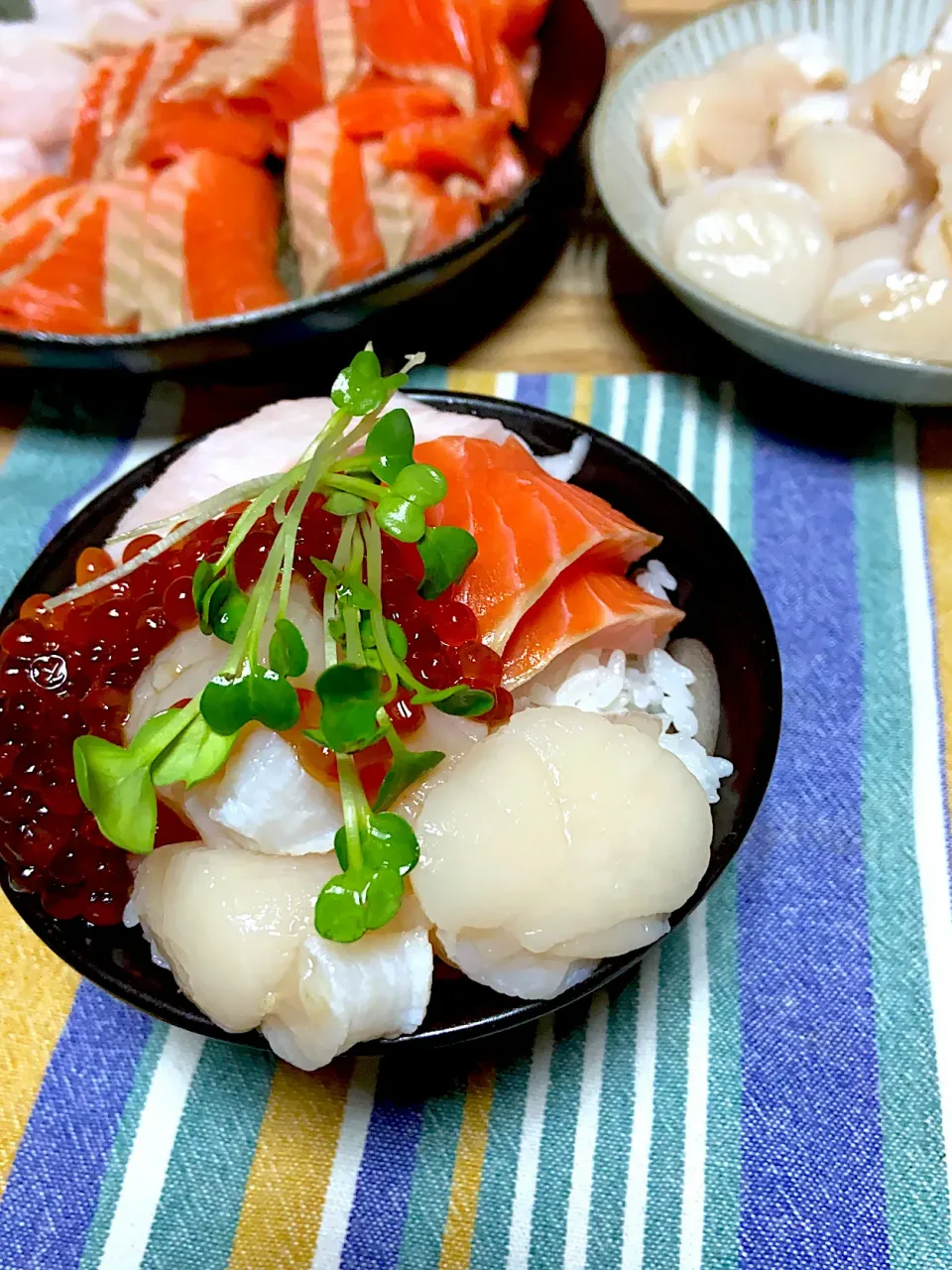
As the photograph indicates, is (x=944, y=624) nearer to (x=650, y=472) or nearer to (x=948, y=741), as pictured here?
(x=948, y=741)

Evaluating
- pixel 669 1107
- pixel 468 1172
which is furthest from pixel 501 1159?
pixel 669 1107

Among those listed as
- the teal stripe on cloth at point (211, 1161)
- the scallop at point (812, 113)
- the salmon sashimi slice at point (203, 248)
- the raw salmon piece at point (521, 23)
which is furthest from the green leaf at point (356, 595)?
the raw salmon piece at point (521, 23)

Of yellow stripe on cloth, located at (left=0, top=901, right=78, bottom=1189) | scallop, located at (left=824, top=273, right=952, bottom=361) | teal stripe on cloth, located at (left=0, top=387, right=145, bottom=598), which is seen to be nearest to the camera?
yellow stripe on cloth, located at (left=0, top=901, right=78, bottom=1189)

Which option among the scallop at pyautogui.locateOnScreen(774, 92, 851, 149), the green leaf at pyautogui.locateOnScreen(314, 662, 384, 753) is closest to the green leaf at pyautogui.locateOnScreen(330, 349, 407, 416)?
the green leaf at pyautogui.locateOnScreen(314, 662, 384, 753)

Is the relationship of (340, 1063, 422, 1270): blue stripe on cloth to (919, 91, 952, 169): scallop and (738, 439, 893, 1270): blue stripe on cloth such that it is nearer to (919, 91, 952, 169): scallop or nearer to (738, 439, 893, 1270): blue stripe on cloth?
(738, 439, 893, 1270): blue stripe on cloth

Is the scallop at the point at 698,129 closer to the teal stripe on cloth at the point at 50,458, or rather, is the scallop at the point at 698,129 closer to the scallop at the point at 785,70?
the scallop at the point at 785,70

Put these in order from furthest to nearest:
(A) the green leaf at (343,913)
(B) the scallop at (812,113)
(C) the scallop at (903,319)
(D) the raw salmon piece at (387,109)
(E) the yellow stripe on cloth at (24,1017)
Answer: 1. (D) the raw salmon piece at (387,109)
2. (B) the scallop at (812,113)
3. (C) the scallop at (903,319)
4. (E) the yellow stripe on cloth at (24,1017)
5. (A) the green leaf at (343,913)

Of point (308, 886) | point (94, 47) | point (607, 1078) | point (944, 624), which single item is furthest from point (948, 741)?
point (94, 47)
